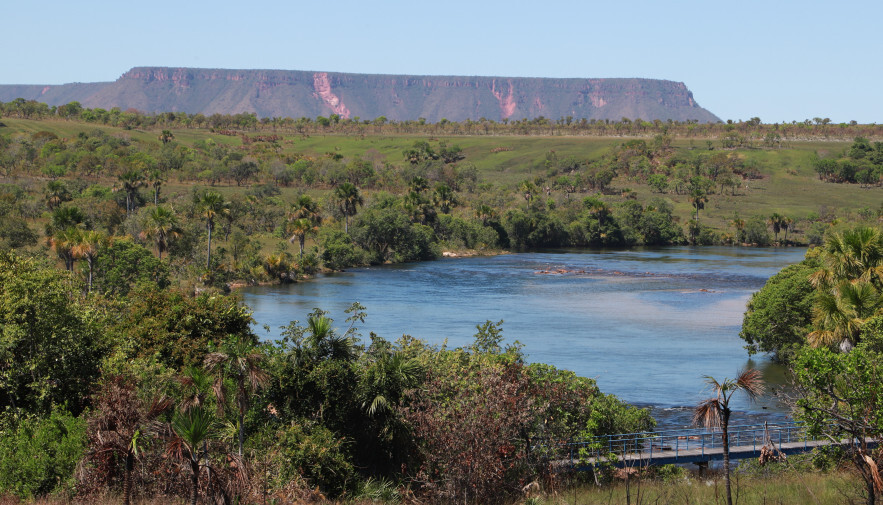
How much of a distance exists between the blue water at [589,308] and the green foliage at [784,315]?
72.8 inches

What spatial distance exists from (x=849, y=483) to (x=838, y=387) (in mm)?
3754

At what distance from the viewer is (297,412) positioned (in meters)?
26.4

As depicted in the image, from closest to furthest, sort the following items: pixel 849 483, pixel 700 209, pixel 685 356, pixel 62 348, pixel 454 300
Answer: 1. pixel 849 483
2. pixel 62 348
3. pixel 685 356
4. pixel 454 300
5. pixel 700 209

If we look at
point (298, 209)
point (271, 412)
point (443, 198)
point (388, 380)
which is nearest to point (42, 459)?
point (271, 412)

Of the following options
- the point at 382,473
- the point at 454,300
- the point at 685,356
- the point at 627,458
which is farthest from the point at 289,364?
the point at 454,300

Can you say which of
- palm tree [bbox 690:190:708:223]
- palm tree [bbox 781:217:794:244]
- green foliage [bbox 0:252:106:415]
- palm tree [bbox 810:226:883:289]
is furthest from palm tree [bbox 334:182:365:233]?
green foliage [bbox 0:252:106:415]

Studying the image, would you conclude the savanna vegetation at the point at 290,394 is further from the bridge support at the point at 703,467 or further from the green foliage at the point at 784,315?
the bridge support at the point at 703,467

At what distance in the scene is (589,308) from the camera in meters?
76.8

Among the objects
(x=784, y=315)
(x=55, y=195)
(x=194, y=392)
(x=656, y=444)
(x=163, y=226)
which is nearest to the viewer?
(x=194, y=392)

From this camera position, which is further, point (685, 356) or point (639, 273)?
point (639, 273)

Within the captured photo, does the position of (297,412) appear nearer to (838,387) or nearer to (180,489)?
(180,489)

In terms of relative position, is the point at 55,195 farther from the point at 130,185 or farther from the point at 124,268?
the point at 124,268

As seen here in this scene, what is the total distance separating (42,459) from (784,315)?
4105 cm

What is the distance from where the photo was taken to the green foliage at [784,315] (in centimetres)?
5044
